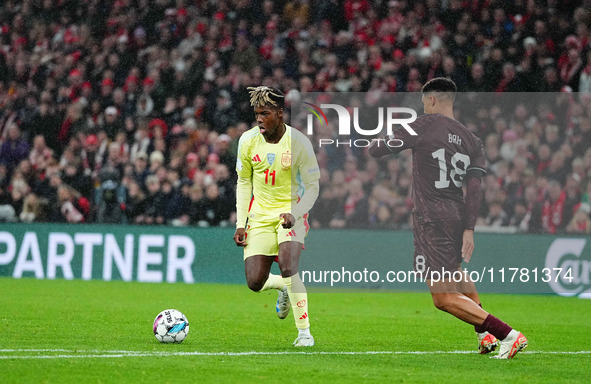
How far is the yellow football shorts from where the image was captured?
8625 mm

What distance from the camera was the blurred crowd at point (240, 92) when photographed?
50.7 feet

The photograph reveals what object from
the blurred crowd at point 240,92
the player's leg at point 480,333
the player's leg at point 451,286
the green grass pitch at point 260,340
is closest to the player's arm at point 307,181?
the player's leg at point 451,286

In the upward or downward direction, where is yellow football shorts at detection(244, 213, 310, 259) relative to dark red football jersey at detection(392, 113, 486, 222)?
downward

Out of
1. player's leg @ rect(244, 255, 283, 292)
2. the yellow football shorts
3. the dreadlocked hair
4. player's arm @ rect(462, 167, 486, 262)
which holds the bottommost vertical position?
player's leg @ rect(244, 255, 283, 292)

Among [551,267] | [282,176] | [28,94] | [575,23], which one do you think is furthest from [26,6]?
[282,176]

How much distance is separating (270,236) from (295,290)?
1.77ft

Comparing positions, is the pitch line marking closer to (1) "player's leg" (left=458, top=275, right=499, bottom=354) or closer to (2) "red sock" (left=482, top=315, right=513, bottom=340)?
(1) "player's leg" (left=458, top=275, right=499, bottom=354)

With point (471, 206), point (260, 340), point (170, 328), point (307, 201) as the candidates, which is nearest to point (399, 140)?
point (471, 206)

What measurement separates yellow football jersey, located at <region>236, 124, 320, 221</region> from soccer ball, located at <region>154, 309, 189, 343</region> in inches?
44.2

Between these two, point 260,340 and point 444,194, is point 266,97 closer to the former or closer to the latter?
point 444,194

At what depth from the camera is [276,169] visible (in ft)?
28.6

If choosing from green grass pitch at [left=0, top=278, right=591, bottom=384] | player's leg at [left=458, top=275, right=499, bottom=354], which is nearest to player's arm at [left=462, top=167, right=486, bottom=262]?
player's leg at [left=458, top=275, right=499, bottom=354]

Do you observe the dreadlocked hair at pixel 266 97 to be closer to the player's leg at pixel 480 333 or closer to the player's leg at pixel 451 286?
the player's leg at pixel 451 286

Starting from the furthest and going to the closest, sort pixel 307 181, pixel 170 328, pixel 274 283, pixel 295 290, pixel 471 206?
pixel 274 283, pixel 307 181, pixel 295 290, pixel 170 328, pixel 471 206
